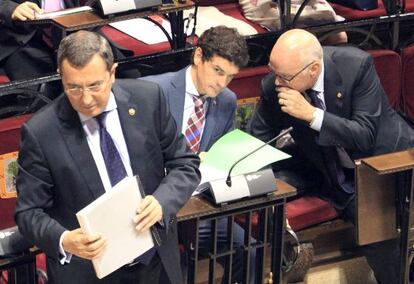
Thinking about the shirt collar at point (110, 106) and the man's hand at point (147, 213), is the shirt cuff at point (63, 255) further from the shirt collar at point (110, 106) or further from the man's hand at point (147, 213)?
the shirt collar at point (110, 106)

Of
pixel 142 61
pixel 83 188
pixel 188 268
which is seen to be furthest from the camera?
pixel 142 61

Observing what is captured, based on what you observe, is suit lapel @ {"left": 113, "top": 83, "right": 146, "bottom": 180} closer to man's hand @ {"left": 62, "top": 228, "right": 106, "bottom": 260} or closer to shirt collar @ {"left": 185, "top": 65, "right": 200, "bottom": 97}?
man's hand @ {"left": 62, "top": 228, "right": 106, "bottom": 260}

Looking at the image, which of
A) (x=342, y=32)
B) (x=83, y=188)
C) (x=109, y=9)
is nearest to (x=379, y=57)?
(x=342, y=32)

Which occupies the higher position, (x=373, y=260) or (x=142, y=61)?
(x=142, y=61)

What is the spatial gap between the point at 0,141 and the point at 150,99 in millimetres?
1024

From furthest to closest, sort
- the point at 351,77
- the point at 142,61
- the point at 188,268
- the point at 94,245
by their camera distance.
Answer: the point at 142,61
the point at 351,77
the point at 188,268
the point at 94,245

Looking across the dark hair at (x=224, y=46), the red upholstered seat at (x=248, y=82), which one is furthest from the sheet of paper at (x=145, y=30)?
the dark hair at (x=224, y=46)

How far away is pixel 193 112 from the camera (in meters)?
3.07

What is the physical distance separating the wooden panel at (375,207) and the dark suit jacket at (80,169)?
2.71ft

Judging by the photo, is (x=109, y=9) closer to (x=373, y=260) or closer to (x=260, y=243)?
(x=260, y=243)

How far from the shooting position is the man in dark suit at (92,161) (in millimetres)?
2252

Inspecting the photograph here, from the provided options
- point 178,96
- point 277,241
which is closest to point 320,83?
point 178,96

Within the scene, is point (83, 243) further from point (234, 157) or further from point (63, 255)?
point (234, 157)

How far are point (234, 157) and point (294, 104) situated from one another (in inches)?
16.5
